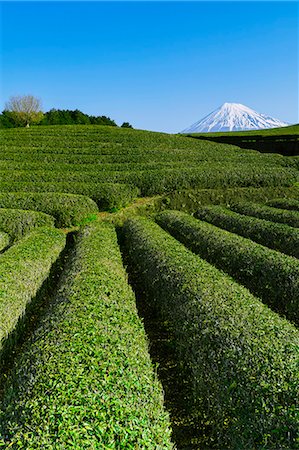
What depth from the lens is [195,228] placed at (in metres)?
17.7

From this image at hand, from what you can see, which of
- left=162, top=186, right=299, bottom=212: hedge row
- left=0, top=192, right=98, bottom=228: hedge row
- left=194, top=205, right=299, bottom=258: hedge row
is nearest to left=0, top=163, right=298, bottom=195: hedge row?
left=162, top=186, right=299, bottom=212: hedge row

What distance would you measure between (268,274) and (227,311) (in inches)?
157

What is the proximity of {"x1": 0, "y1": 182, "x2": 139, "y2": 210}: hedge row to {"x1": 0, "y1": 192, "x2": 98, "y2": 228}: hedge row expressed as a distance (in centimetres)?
120

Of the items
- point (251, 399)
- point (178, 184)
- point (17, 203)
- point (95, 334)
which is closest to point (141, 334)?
point (95, 334)

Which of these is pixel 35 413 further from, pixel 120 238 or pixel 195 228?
pixel 120 238

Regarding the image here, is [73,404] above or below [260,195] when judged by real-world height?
below

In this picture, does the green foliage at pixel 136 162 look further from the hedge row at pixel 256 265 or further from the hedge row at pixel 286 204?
the hedge row at pixel 256 265

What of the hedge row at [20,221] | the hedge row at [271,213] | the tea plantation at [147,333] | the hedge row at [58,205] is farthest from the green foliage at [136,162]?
the tea plantation at [147,333]

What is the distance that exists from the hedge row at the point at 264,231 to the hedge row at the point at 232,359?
18.3 ft

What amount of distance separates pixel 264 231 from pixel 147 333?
831 centimetres

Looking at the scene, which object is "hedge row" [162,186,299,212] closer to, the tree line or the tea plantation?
the tea plantation

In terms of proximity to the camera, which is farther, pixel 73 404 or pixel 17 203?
pixel 17 203

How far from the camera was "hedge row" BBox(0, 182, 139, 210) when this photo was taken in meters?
25.0

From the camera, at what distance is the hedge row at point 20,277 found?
916 cm
